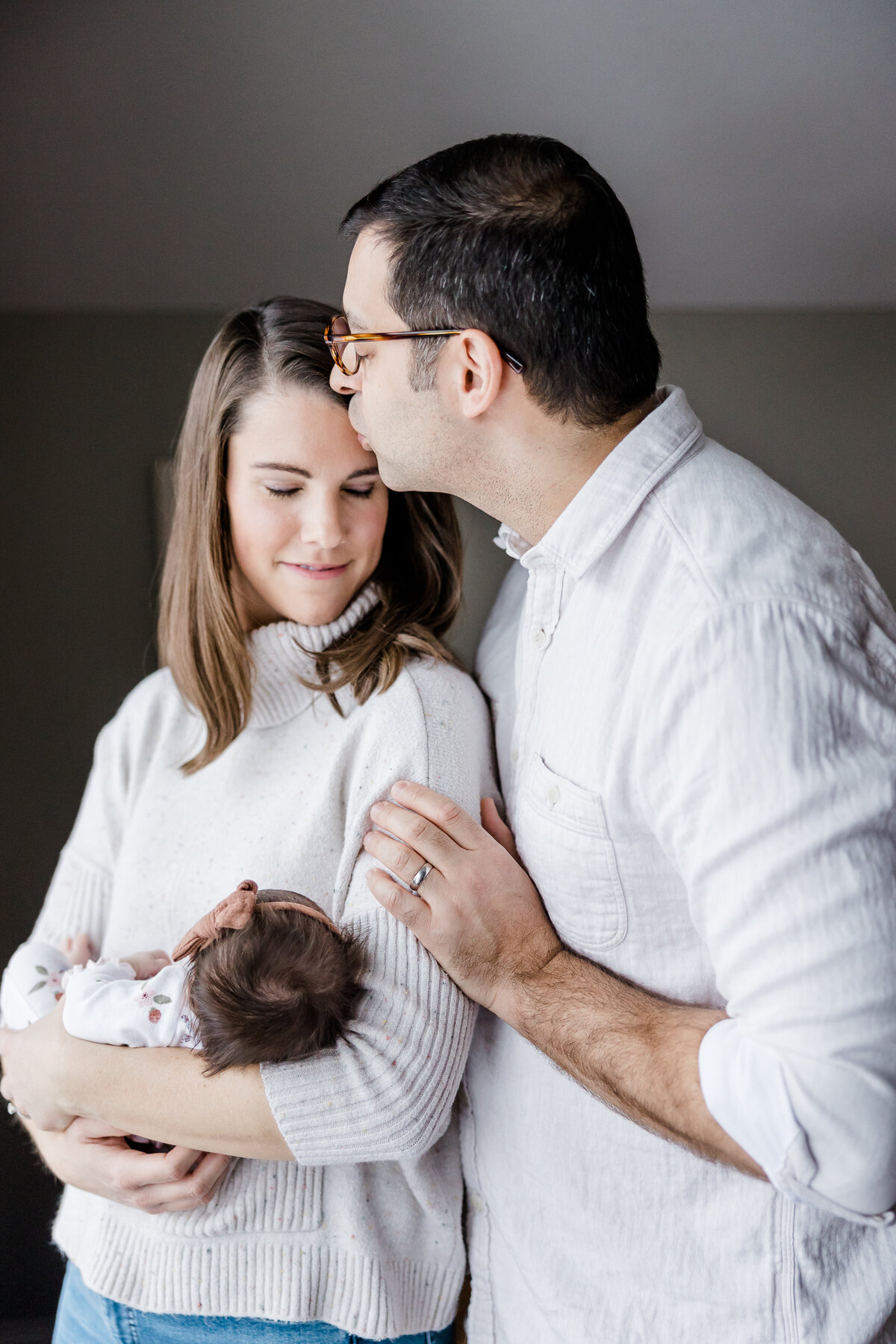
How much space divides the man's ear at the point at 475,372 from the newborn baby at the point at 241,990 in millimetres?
662

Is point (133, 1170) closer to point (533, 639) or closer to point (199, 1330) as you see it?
point (199, 1330)

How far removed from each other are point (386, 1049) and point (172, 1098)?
283mm

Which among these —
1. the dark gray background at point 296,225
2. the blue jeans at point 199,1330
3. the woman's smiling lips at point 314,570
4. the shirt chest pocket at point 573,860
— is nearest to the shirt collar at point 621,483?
the shirt chest pocket at point 573,860

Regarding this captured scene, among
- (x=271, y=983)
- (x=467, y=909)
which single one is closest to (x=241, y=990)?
(x=271, y=983)

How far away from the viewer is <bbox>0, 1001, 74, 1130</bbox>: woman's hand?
1305 millimetres

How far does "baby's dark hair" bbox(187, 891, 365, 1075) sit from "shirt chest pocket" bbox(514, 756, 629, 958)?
25 cm

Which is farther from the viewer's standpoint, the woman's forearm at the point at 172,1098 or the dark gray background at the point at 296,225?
the dark gray background at the point at 296,225

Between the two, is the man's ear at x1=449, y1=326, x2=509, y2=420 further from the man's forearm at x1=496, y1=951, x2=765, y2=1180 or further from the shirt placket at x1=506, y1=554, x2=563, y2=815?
the man's forearm at x1=496, y1=951, x2=765, y2=1180

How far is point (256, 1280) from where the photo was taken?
1292mm

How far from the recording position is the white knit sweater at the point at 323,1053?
3.88ft

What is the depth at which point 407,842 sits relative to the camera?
1239mm

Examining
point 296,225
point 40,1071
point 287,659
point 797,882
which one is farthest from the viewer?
point 296,225

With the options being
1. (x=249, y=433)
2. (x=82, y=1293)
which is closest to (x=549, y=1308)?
(x=82, y=1293)

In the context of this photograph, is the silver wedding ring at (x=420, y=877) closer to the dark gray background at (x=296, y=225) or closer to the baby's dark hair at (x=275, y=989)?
the baby's dark hair at (x=275, y=989)
